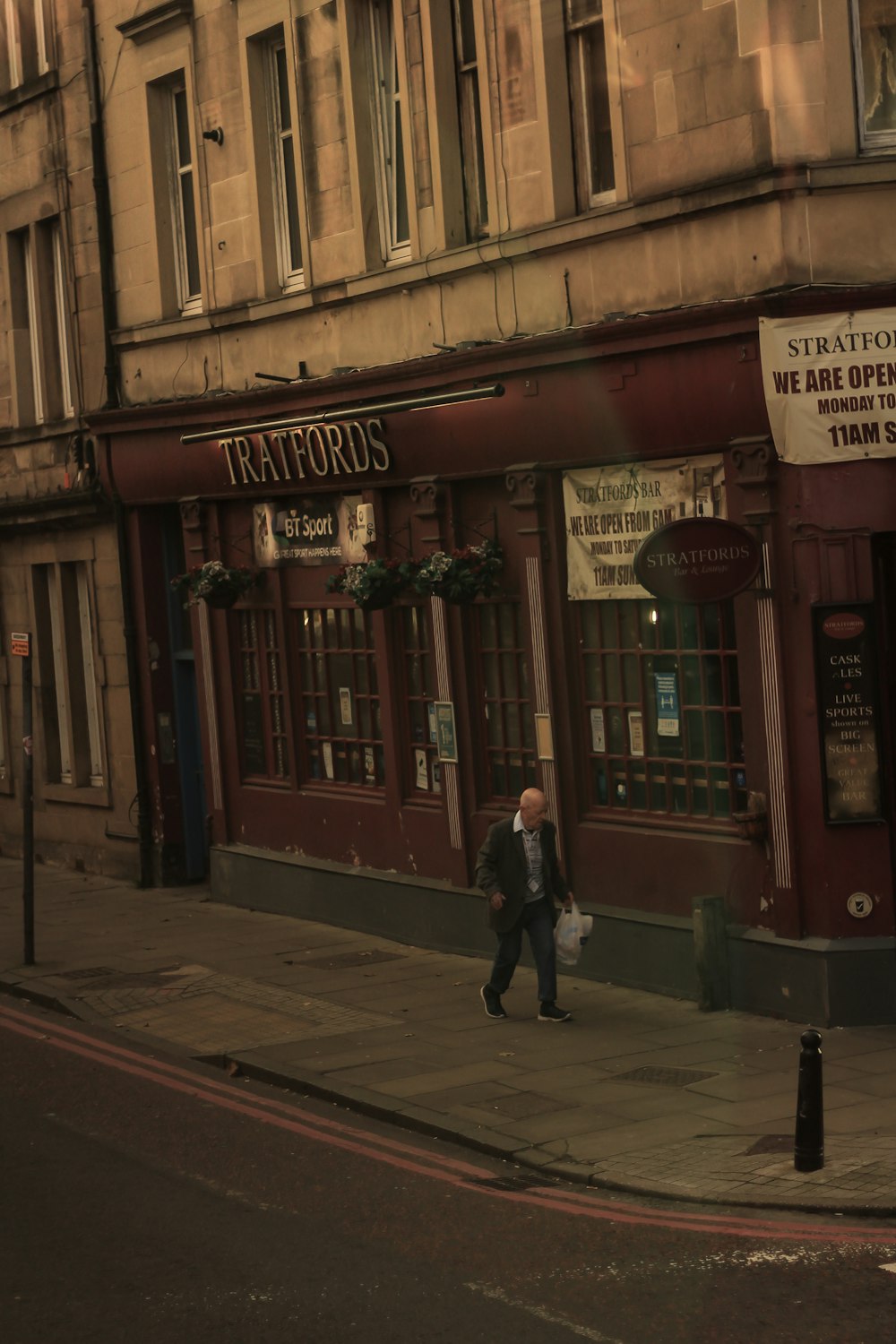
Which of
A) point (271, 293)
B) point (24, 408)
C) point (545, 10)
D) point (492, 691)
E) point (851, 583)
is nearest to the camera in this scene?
point (851, 583)

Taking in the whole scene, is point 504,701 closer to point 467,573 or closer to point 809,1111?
point 467,573

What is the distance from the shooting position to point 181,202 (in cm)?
2047

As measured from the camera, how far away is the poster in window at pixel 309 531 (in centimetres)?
1773

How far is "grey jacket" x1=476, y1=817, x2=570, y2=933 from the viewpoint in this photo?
1372cm

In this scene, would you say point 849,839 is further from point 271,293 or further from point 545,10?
point 271,293

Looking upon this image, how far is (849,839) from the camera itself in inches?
509

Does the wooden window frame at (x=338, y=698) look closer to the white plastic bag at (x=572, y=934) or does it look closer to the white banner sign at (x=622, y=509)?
the white banner sign at (x=622, y=509)

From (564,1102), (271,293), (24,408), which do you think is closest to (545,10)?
(271,293)

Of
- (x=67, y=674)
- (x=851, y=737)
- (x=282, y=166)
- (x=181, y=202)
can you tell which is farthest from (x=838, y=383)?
(x=67, y=674)

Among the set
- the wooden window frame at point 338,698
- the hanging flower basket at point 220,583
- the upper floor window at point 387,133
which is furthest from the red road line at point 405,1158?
the upper floor window at point 387,133

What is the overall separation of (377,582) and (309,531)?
2054mm

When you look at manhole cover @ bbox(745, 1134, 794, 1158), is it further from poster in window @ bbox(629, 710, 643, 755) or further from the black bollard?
poster in window @ bbox(629, 710, 643, 755)

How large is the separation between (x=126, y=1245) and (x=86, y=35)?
15.9 m

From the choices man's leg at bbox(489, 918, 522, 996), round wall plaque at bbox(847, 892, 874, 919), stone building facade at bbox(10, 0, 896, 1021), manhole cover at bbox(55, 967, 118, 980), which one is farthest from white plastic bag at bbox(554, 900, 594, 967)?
manhole cover at bbox(55, 967, 118, 980)
